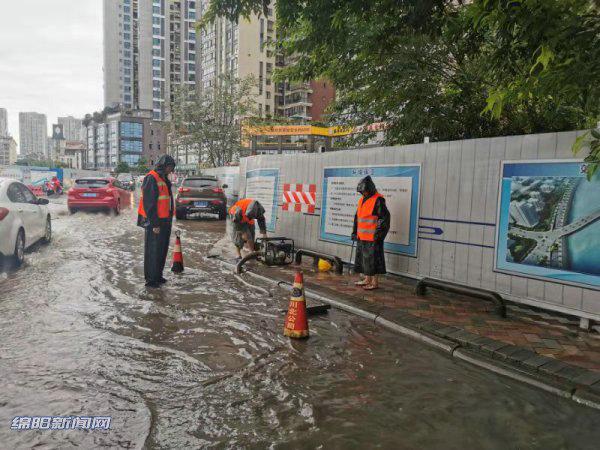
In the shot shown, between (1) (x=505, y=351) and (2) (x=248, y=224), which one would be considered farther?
(2) (x=248, y=224)

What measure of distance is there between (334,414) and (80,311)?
3.88 meters

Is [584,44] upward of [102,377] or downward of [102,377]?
upward

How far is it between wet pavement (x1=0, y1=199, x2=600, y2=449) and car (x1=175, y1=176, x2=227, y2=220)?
11.9 meters

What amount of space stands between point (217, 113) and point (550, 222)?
36.2 meters

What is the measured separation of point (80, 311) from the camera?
5.88m

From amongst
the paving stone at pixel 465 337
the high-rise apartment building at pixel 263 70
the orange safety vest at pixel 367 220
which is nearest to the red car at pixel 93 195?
the orange safety vest at pixel 367 220

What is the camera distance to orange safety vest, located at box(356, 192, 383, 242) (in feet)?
23.8

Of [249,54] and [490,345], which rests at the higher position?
[249,54]

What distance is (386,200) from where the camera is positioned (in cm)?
817

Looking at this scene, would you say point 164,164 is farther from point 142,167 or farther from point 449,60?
point 142,167

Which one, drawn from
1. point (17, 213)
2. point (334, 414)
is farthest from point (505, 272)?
point (17, 213)

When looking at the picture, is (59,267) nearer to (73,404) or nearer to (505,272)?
(73,404)

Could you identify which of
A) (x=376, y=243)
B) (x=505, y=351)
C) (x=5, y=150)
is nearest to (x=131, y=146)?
(x=5, y=150)

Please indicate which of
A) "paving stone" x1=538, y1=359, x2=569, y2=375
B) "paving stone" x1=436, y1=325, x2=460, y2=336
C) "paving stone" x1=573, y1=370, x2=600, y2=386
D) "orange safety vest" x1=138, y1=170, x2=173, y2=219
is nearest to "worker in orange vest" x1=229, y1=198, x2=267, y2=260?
"orange safety vest" x1=138, y1=170, x2=173, y2=219
